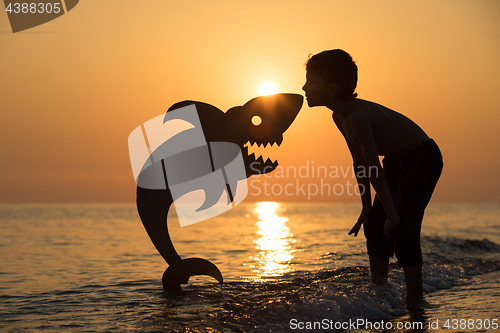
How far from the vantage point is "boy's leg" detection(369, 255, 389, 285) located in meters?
3.31

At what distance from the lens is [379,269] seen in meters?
3.37

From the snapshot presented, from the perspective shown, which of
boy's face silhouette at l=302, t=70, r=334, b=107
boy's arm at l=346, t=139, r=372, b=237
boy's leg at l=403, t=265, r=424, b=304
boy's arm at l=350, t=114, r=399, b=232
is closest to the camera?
boy's arm at l=350, t=114, r=399, b=232

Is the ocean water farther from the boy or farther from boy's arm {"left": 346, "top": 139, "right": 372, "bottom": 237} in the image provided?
boy's arm {"left": 346, "top": 139, "right": 372, "bottom": 237}

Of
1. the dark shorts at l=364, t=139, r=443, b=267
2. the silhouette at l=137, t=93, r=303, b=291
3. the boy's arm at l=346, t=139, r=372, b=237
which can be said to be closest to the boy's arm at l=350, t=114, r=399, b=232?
the dark shorts at l=364, t=139, r=443, b=267

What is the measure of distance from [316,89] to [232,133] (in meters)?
1.15

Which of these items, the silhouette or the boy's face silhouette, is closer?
the boy's face silhouette

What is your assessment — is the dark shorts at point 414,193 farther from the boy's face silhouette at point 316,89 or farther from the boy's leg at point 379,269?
the boy's face silhouette at point 316,89

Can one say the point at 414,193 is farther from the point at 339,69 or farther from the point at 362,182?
the point at 339,69

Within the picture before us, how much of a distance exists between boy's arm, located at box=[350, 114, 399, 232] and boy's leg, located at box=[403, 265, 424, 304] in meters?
0.49

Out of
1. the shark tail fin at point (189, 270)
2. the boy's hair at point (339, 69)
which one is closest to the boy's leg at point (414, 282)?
the boy's hair at point (339, 69)

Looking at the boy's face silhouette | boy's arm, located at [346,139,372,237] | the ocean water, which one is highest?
the boy's face silhouette

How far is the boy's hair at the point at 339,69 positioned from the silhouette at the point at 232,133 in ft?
2.89

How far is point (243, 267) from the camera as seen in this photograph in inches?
236

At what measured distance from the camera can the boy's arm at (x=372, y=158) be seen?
8.43 feet
